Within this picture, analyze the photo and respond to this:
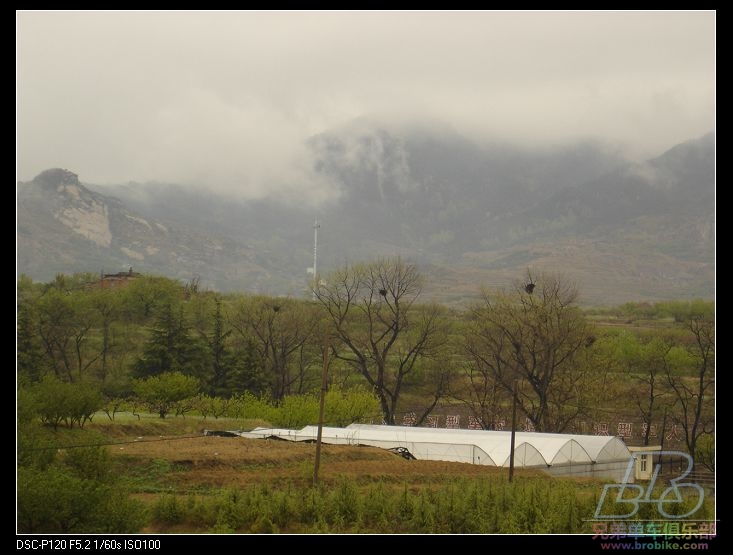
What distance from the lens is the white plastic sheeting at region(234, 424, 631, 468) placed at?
37.1 meters

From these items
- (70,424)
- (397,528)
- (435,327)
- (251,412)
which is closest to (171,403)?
(251,412)

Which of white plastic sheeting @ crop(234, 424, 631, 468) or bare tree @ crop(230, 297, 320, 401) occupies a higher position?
bare tree @ crop(230, 297, 320, 401)

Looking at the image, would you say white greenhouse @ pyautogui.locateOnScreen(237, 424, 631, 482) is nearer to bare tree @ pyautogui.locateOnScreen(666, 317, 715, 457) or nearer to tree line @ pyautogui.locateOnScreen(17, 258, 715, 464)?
tree line @ pyautogui.locateOnScreen(17, 258, 715, 464)

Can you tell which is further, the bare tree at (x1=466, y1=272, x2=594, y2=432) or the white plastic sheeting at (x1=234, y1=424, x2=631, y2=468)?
the bare tree at (x1=466, y1=272, x2=594, y2=432)

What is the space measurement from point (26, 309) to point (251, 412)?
17.4 metres

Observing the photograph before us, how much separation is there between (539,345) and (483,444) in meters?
16.2

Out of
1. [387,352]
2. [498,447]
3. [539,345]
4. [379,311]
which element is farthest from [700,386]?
[379,311]

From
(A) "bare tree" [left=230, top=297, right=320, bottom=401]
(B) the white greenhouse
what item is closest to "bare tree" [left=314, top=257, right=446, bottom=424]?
(A) "bare tree" [left=230, top=297, right=320, bottom=401]

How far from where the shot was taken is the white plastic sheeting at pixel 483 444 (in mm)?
37125

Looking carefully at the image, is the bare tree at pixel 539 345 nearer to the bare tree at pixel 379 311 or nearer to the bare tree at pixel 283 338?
the bare tree at pixel 379 311

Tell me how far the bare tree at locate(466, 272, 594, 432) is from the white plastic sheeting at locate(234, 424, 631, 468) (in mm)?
8718

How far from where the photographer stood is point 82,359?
63.4 metres

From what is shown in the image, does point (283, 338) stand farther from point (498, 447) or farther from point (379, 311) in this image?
point (498, 447)

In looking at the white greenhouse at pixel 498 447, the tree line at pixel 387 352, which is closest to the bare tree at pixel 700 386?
the tree line at pixel 387 352
